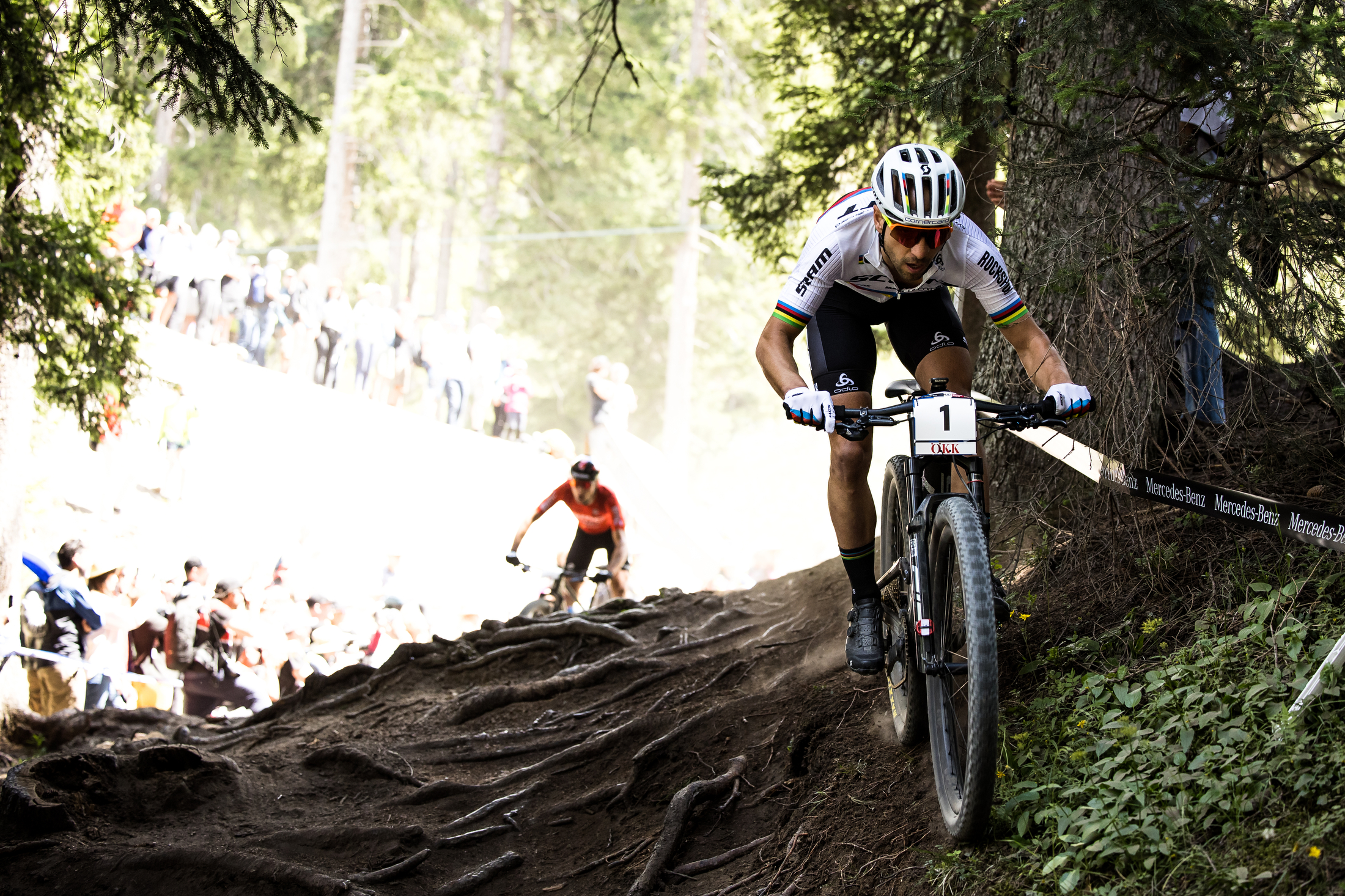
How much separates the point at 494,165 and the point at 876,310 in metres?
34.2

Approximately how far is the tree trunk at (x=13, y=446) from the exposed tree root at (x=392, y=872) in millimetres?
6442

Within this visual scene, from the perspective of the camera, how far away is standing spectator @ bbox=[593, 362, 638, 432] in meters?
25.2

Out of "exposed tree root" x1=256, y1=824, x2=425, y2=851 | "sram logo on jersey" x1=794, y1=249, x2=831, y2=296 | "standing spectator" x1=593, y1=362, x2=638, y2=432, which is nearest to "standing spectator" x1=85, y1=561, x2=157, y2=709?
"exposed tree root" x1=256, y1=824, x2=425, y2=851

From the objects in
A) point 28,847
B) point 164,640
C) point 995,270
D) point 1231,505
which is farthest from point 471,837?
point 164,640

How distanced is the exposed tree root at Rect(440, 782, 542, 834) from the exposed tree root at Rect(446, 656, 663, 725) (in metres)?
1.49

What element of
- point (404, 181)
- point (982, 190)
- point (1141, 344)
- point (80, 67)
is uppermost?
point (404, 181)

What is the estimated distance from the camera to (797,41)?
10.4 m

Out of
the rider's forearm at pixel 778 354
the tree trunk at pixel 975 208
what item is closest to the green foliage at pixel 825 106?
the tree trunk at pixel 975 208

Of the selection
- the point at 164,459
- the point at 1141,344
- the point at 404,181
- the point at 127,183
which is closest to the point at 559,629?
the point at 1141,344

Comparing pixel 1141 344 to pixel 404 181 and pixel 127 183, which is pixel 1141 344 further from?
pixel 404 181

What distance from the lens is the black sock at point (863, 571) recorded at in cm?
451

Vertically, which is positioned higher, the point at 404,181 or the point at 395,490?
the point at 404,181

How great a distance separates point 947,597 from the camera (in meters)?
3.86

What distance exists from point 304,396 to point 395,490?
281 cm
